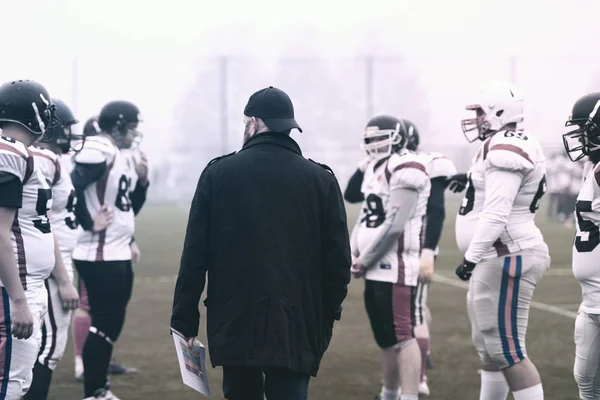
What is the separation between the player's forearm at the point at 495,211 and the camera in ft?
14.5

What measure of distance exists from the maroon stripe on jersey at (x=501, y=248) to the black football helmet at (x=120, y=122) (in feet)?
8.72

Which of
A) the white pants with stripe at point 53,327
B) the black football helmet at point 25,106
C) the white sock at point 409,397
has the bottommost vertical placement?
the white sock at point 409,397

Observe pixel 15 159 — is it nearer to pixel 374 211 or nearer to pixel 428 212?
pixel 374 211

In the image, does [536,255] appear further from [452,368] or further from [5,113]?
[5,113]

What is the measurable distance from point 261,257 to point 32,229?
3.80ft

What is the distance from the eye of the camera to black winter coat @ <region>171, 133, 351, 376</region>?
337 cm

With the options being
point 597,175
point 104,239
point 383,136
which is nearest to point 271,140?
point 597,175

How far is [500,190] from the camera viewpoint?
441cm

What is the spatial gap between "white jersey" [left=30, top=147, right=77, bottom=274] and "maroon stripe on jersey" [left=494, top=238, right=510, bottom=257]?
2.46 m

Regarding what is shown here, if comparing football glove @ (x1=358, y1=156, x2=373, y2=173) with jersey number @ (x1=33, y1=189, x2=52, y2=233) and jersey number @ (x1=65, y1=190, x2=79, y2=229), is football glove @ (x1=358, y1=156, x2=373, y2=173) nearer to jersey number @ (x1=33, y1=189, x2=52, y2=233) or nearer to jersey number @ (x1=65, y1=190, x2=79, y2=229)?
jersey number @ (x1=65, y1=190, x2=79, y2=229)

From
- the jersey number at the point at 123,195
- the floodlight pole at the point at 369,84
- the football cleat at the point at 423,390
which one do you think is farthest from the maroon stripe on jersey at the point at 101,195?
the floodlight pole at the point at 369,84

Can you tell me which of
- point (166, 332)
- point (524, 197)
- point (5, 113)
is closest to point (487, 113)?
point (524, 197)

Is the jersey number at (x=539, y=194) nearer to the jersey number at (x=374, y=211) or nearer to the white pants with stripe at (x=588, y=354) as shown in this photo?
the white pants with stripe at (x=588, y=354)

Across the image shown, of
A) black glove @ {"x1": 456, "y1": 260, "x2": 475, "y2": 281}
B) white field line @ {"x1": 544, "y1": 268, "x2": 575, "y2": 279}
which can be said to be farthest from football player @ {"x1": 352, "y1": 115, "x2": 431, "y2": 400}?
white field line @ {"x1": 544, "y1": 268, "x2": 575, "y2": 279}
